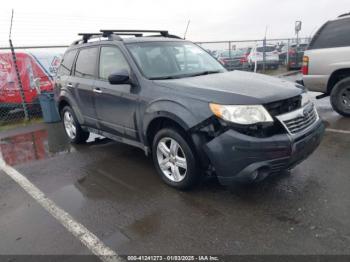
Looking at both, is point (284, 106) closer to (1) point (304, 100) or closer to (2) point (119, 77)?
(1) point (304, 100)

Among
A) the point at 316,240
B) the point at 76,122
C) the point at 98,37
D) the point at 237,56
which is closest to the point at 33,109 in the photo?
the point at 76,122

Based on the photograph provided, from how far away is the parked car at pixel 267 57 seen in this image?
1702 cm

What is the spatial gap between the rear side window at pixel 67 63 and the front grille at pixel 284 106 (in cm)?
382

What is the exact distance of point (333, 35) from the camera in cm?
661

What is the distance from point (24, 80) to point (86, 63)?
4381 mm

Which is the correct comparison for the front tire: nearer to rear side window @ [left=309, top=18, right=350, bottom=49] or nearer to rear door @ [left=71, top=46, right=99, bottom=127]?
rear door @ [left=71, top=46, right=99, bottom=127]

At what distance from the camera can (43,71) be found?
8.92 meters

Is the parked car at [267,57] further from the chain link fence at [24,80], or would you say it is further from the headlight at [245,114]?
the headlight at [245,114]

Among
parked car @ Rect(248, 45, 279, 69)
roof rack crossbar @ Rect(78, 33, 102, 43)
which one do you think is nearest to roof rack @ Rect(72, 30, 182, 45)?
roof rack crossbar @ Rect(78, 33, 102, 43)

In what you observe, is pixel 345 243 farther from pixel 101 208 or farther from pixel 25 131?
pixel 25 131

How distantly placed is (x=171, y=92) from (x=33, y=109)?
22.2 feet

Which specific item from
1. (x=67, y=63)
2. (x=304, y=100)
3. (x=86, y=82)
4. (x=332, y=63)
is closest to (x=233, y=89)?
(x=304, y=100)

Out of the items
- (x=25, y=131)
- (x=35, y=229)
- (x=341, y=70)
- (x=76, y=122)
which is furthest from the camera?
(x=25, y=131)

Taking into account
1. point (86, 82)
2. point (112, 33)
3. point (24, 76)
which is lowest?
point (24, 76)
